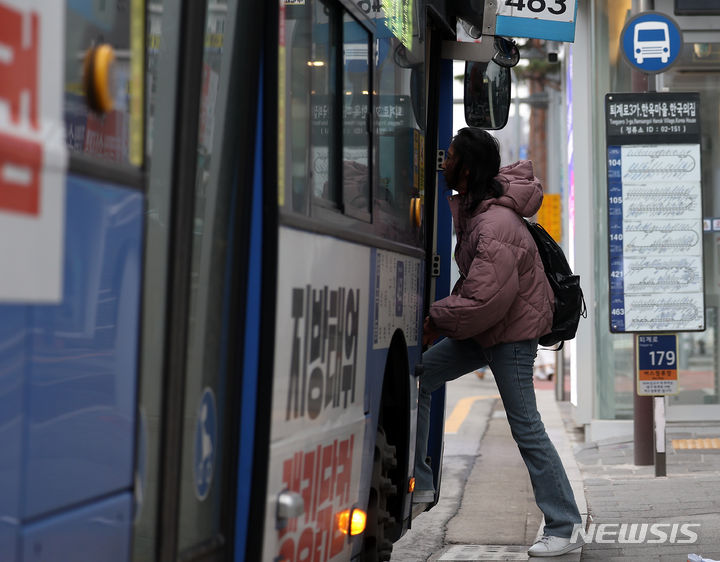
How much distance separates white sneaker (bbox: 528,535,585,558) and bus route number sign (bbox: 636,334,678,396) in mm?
3138

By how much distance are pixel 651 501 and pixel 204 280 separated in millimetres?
5132

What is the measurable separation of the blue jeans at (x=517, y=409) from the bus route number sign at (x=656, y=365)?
3.06 meters

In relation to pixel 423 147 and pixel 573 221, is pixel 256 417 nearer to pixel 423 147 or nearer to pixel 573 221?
pixel 423 147

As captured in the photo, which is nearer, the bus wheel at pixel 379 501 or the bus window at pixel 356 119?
the bus window at pixel 356 119

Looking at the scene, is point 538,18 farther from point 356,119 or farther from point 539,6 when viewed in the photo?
point 356,119

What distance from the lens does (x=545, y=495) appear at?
585 centimetres

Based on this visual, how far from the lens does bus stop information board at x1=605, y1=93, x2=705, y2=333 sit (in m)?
8.79

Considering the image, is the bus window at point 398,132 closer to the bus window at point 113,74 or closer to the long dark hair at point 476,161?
the long dark hair at point 476,161

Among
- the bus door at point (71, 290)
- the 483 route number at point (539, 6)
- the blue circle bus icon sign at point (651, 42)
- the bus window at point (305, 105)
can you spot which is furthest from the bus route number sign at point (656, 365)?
the bus door at point (71, 290)

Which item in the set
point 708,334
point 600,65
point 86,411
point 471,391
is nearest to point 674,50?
point 600,65

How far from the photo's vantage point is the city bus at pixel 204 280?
1.97m

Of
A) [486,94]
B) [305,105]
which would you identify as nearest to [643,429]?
[486,94]

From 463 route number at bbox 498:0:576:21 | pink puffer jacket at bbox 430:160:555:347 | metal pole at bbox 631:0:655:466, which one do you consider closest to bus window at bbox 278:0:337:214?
pink puffer jacket at bbox 430:160:555:347

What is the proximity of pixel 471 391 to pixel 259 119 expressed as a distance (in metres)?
14.6
